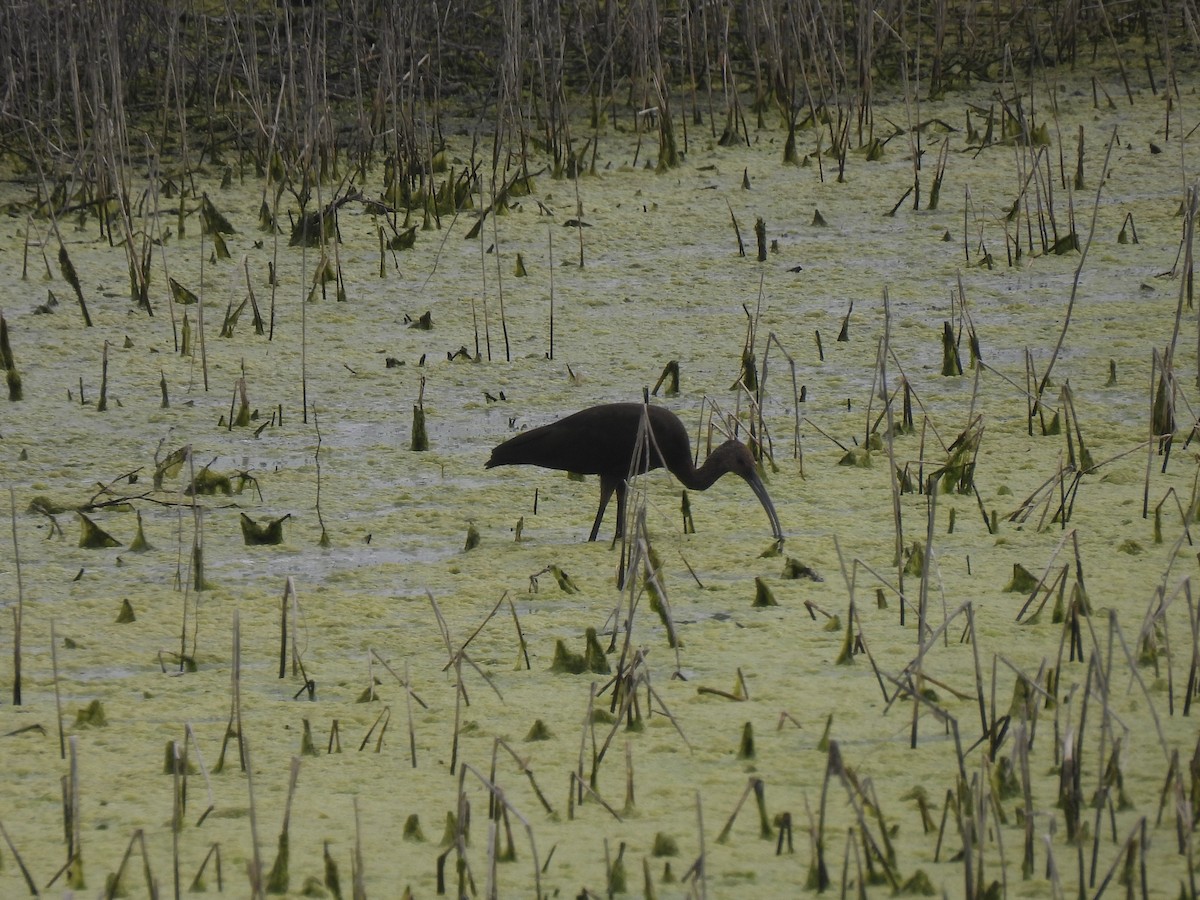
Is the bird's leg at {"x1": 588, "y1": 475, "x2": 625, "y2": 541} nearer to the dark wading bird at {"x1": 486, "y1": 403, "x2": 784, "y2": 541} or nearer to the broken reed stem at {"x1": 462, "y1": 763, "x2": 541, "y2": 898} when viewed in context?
the dark wading bird at {"x1": 486, "y1": 403, "x2": 784, "y2": 541}

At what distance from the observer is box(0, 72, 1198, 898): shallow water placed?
3346 millimetres

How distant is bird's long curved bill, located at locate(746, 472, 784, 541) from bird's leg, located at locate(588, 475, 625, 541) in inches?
13.5

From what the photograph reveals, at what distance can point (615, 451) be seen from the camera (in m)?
5.05

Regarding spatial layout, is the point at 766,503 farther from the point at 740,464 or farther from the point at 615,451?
the point at 615,451

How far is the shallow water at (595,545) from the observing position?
3346 millimetres

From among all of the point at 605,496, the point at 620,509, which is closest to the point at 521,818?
the point at 620,509

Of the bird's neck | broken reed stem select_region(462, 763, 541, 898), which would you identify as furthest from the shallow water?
the bird's neck

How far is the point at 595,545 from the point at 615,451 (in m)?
0.26

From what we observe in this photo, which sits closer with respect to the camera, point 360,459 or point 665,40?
point 360,459

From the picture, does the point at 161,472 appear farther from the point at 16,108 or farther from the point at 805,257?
the point at 16,108

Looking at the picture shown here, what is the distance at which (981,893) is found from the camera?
285 centimetres

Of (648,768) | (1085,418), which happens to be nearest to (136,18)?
(1085,418)

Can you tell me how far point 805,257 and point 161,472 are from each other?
3.19 meters

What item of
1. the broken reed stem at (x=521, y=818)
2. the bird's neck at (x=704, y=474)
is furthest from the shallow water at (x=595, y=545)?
the bird's neck at (x=704, y=474)
